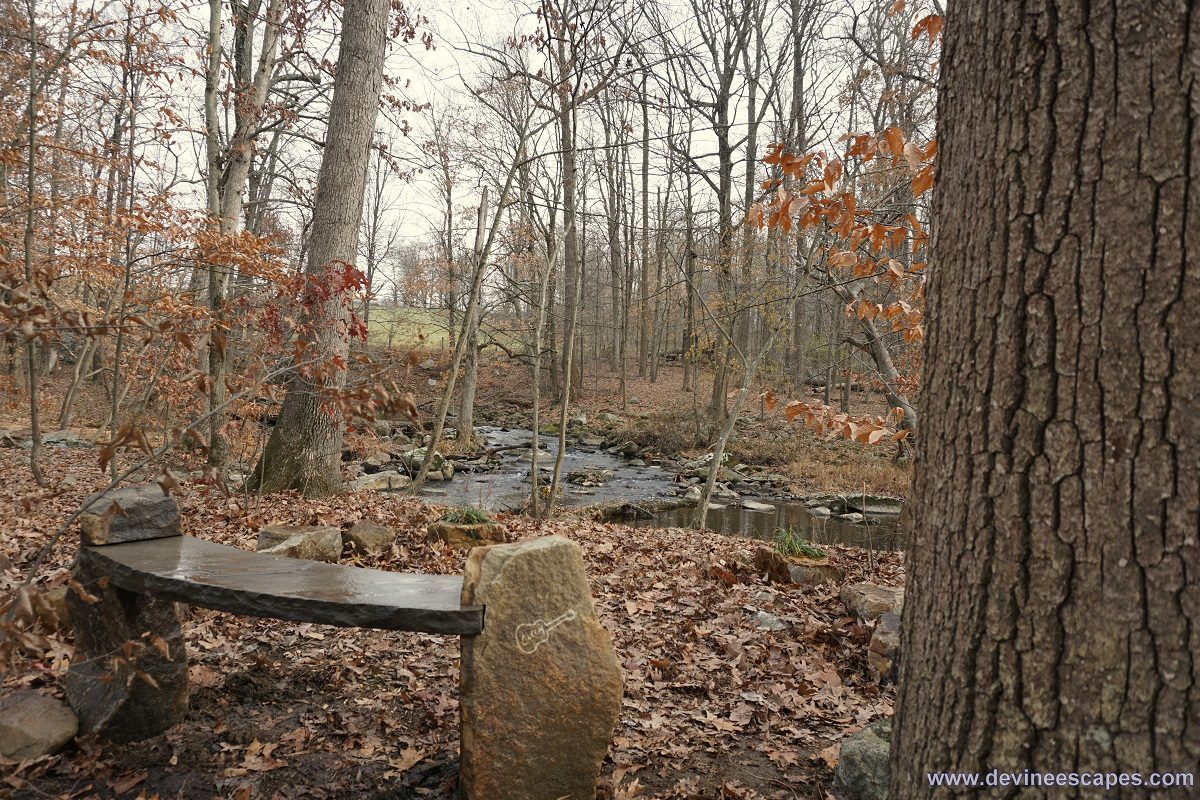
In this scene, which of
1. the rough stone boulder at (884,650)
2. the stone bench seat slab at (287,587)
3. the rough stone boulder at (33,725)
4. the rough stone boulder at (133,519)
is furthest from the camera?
the rough stone boulder at (884,650)

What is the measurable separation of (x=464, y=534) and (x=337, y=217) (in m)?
4.01

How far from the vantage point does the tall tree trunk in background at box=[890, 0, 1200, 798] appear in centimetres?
133

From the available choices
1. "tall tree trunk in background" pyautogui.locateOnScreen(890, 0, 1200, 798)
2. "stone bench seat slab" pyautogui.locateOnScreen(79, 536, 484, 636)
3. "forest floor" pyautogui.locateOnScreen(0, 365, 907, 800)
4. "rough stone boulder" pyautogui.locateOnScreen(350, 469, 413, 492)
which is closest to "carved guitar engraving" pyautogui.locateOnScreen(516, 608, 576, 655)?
"stone bench seat slab" pyautogui.locateOnScreen(79, 536, 484, 636)

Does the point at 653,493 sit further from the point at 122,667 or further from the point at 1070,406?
the point at 1070,406

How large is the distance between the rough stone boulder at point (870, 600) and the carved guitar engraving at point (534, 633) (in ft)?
9.71

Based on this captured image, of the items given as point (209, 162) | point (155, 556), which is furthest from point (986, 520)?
point (209, 162)

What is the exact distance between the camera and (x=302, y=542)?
5.08 m

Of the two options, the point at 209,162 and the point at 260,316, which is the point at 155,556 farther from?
the point at 209,162

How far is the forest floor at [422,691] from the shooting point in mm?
3053

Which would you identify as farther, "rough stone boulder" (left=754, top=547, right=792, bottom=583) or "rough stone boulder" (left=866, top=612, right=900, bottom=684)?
"rough stone boulder" (left=754, top=547, right=792, bottom=583)

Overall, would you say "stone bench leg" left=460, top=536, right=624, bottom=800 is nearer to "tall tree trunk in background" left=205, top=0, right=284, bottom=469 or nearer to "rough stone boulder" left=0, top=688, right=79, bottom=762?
"rough stone boulder" left=0, top=688, right=79, bottom=762

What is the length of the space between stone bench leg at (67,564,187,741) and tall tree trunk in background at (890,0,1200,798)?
3.34m

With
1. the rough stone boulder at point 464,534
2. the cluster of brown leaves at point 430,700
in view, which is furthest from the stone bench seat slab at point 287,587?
the rough stone boulder at point 464,534

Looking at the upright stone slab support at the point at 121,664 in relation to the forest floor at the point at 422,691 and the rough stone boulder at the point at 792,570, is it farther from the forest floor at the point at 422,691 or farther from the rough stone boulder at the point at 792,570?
the rough stone boulder at the point at 792,570
